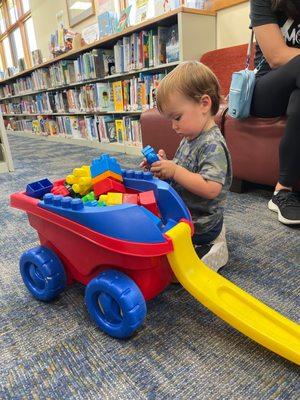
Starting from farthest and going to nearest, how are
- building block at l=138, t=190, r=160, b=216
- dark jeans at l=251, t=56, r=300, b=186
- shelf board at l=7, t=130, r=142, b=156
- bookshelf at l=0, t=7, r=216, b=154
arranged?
1. shelf board at l=7, t=130, r=142, b=156
2. bookshelf at l=0, t=7, r=216, b=154
3. dark jeans at l=251, t=56, r=300, b=186
4. building block at l=138, t=190, r=160, b=216

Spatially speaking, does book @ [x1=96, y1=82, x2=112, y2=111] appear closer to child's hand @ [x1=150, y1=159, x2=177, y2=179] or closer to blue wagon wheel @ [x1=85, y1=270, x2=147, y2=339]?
child's hand @ [x1=150, y1=159, x2=177, y2=179]

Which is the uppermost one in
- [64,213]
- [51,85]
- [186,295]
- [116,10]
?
[116,10]

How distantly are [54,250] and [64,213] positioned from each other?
0.13 meters

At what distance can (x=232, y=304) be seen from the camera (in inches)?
19.4

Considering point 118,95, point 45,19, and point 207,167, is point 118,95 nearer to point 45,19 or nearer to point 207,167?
point 207,167

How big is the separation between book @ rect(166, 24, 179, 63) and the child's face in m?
1.22

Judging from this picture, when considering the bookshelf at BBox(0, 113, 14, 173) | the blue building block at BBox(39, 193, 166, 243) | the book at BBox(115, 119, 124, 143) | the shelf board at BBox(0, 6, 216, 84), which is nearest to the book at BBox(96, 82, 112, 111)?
the book at BBox(115, 119, 124, 143)

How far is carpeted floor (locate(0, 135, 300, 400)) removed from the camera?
42 cm

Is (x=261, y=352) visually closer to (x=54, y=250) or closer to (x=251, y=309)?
(x=251, y=309)

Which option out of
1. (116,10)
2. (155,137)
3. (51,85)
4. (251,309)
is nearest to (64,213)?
(251,309)

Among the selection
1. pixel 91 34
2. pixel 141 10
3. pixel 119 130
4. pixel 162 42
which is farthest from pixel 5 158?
pixel 91 34

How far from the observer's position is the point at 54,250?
614 mm

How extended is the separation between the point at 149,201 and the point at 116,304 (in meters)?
0.18

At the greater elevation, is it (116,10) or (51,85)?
(116,10)
